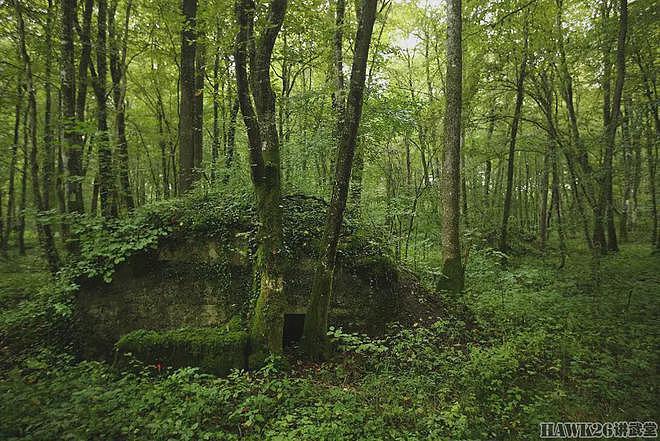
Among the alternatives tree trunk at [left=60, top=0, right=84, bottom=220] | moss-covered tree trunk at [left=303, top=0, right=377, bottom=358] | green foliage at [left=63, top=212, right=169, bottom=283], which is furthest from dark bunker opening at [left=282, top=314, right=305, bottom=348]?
tree trunk at [left=60, top=0, right=84, bottom=220]

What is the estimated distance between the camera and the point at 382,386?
4.53 m

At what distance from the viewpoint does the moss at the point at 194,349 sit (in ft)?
17.0

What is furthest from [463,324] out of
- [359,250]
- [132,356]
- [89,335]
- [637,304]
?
[89,335]

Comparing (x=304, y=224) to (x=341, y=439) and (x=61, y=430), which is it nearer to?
(x=341, y=439)

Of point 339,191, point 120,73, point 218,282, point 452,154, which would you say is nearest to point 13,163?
point 120,73

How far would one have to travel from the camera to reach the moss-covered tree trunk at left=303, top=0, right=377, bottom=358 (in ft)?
16.7

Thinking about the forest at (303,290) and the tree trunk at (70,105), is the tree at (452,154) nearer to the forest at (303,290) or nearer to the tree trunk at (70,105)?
the forest at (303,290)

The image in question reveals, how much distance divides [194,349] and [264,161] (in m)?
3.26

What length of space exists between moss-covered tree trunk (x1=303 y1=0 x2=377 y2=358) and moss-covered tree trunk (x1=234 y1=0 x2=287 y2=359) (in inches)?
21.8

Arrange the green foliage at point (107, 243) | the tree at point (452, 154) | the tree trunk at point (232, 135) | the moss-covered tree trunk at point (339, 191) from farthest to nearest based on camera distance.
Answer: the tree trunk at point (232, 135)
the tree at point (452, 154)
the green foliage at point (107, 243)
the moss-covered tree trunk at point (339, 191)

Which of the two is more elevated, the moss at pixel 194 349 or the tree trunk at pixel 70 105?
the tree trunk at pixel 70 105

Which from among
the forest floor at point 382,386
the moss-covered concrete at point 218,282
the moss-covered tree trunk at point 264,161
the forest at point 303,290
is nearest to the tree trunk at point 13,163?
the forest at point 303,290

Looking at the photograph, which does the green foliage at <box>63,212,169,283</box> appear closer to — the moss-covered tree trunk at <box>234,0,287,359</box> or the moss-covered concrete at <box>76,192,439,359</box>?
the moss-covered concrete at <box>76,192,439,359</box>

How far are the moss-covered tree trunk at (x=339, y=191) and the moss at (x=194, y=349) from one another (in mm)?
1116
